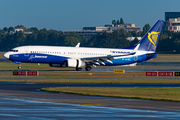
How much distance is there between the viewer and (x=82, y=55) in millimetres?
69375

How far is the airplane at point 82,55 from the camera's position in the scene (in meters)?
66.0

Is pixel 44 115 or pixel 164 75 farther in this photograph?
pixel 164 75

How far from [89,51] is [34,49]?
11.0 m

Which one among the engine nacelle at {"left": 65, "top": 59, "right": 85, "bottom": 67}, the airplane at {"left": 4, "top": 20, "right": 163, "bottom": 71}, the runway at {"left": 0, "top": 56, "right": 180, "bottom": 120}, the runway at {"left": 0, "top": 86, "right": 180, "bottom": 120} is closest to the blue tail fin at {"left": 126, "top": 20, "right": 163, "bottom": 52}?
the airplane at {"left": 4, "top": 20, "right": 163, "bottom": 71}

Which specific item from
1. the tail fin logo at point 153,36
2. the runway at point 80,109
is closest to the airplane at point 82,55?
the tail fin logo at point 153,36

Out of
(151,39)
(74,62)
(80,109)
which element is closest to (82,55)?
(74,62)

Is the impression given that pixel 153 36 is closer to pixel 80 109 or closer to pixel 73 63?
pixel 73 63

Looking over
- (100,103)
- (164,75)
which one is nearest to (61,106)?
(100,103)

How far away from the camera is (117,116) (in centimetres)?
2202

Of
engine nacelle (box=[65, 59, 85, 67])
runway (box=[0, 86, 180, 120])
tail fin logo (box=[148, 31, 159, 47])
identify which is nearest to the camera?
runway (box=[0, 86, 180, 120])

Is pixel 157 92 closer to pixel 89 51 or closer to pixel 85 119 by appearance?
pixel 85 119

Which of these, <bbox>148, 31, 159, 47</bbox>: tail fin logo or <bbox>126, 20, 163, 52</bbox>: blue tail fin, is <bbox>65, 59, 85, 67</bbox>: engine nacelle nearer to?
<bbox>126, 20, 163, 52</bbox>: blue tail fin

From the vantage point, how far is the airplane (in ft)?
217

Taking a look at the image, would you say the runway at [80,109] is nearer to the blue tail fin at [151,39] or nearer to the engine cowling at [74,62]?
the engine cowling at [74,62]
